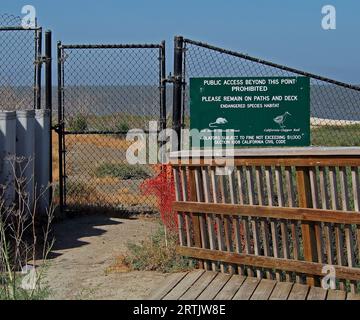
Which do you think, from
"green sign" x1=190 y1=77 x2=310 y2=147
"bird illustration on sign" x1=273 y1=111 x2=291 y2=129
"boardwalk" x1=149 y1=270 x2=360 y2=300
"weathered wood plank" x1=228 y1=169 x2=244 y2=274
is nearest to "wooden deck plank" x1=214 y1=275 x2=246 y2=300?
"boardwalk" x1=149 y1=270 x2=360 y2=300

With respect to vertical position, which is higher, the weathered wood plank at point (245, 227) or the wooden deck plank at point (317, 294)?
the weathered wood plank at point (245, 227)

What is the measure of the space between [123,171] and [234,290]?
11476mm

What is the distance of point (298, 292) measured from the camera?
6.52 m

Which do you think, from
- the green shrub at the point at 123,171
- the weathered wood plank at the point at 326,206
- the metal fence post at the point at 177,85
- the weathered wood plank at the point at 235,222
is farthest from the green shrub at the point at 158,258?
the green shrub at the point at 123,171

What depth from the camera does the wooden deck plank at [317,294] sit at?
6330mm

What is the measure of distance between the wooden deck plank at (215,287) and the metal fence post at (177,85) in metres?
3.46

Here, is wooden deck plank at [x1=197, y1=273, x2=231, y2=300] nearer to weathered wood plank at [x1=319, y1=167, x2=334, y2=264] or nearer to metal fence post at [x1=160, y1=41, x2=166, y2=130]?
weathered wood plank at [x1=319, y1=167, x2=334, y2=264]

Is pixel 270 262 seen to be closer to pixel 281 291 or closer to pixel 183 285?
pixel 281 291

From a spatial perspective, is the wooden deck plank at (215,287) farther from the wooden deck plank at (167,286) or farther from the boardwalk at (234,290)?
the wooden deck plank at (167,286)

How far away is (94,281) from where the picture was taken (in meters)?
7.34

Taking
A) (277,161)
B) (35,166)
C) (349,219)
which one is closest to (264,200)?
(277,161)

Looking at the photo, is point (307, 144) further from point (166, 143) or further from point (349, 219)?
point (349, 219)

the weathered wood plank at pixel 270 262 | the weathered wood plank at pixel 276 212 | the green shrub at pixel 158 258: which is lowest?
the green shrub at pixel 158 258

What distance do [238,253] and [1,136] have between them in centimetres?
376
